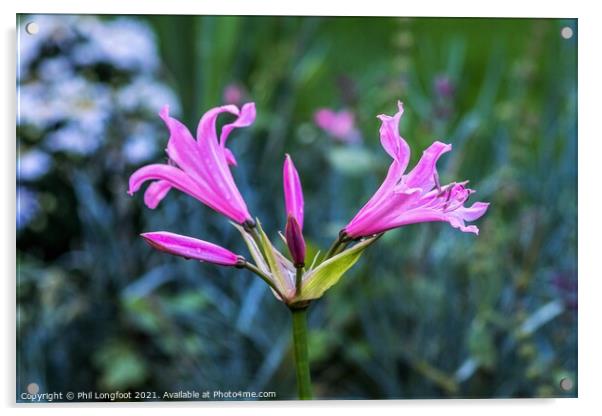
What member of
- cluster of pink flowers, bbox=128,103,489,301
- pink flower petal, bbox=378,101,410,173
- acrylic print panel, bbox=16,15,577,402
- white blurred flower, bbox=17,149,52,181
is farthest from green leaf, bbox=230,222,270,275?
white blurred flower, bbox=17,149,52,181

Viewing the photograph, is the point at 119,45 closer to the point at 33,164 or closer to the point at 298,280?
the point at 33,164

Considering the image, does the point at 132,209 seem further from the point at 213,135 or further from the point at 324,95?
the point at 213,135

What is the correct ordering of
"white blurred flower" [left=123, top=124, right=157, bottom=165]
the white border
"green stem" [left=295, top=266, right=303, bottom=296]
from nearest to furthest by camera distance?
"green stem" [left=295, top=266, right=303, bottom=296] → the white border → "white blurred flower" [left=123, top=124, right=157, bottom=165]

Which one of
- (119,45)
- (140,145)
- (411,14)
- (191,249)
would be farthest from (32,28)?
(191,249)

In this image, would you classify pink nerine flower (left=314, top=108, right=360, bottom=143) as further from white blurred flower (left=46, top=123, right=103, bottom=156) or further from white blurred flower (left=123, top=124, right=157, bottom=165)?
white blurred flower (left=46, top=123, right=103, bottom=156)

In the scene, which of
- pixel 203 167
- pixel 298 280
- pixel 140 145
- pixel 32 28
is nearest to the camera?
pixel 298 280

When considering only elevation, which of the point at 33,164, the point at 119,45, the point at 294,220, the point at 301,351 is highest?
the point at 119,45

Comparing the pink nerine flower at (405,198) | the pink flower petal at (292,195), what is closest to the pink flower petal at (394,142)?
the pink nerine flower at (405,198)
